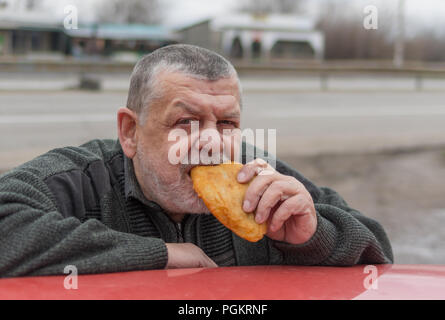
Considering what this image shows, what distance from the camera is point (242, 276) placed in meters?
1.29

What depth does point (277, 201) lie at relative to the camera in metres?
1.63

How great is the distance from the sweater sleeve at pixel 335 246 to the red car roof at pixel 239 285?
0.34m

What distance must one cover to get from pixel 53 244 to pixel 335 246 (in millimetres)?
872

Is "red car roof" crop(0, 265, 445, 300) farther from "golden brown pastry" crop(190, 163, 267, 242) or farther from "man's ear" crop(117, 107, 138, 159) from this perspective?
"man's ear" crop(117, 107, 138, 159)

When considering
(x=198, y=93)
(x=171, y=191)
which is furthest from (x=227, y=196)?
(x=198, y=93)

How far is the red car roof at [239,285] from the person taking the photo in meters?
1.10

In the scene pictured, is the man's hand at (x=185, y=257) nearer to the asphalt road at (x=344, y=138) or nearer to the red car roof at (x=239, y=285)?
the red car roof at (x=239, y=285)

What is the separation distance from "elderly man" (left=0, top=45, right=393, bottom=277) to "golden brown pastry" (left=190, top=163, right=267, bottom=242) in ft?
0.10

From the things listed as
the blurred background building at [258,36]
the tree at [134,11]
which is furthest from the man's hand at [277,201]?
the tree at [134,11]

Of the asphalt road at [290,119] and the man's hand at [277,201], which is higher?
the man's hand at [277,201]

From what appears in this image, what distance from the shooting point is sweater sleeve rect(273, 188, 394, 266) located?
176 centimetres

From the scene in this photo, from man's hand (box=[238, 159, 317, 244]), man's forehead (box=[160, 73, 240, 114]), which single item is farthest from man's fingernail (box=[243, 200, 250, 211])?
man's forehead (box=[160, 73, 240, 114])

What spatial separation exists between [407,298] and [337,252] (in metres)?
0.63

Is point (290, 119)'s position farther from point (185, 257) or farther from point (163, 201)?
point (185, 257)
